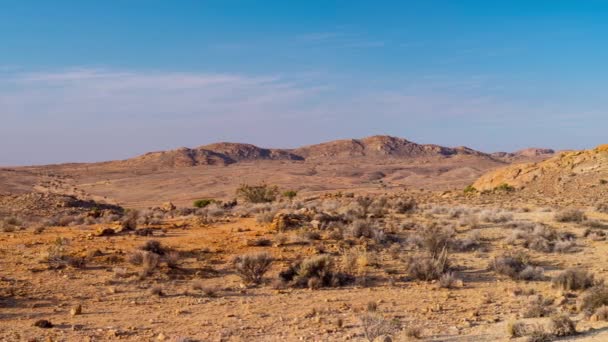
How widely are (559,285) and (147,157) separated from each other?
112000mm

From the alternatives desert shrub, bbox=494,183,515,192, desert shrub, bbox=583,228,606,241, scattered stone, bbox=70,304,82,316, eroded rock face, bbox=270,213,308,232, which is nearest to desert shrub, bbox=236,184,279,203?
eroded rock face, bbox=270,213,308,232

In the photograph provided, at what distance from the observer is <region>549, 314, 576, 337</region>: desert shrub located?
8.23 metres

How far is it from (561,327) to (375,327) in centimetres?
285

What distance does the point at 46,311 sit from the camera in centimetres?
991

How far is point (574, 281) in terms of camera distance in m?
12.2

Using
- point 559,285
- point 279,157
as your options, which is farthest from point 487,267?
point 279,157

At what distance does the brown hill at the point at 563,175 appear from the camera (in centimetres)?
3628

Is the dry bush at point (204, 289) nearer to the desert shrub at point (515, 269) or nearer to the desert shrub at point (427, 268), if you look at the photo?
the desert shrub at point (427, 268)

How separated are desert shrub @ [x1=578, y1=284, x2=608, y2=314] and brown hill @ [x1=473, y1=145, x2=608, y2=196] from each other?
88.8ft

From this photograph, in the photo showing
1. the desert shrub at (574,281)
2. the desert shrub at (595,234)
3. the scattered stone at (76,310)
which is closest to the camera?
the scattered stone at (76,310)

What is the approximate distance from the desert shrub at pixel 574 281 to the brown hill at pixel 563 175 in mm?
24925

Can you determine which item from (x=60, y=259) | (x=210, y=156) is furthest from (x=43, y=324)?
(x=210, y=156)

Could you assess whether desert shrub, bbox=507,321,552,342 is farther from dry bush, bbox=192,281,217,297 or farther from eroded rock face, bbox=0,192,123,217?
eroded rock face, bbox=0,192,123,217

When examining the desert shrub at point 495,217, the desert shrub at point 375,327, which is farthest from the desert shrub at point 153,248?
the desert shrub at point 495,217
